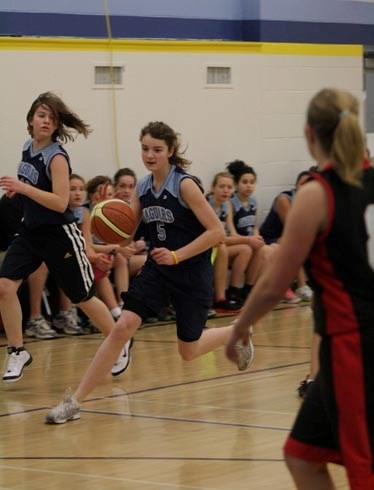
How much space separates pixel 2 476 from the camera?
517cm

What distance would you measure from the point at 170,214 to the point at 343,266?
10.1 ft

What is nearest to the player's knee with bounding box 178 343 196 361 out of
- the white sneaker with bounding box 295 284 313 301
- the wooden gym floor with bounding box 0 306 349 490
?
the wooden gym floor with bounding box 0 306 349 490

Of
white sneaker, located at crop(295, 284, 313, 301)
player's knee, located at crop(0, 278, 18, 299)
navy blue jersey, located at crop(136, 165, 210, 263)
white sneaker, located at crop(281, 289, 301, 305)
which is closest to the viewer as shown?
navy blue jersey, located at crop(136, 165, 210, 263)

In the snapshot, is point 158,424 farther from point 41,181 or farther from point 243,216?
point 243,216

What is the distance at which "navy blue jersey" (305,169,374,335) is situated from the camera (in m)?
3.31

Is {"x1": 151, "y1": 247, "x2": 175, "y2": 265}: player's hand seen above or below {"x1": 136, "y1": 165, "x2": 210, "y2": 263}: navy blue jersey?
below

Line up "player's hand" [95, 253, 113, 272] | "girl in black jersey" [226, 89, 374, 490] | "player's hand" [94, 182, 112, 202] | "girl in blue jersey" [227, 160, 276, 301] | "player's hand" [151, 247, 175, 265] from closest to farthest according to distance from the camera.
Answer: "girl in black jersey" [226, 89, 374, 490], "player's hand" [151, 247, 175, 265], "player's hand" [95, 253, 113, 272], "player's hand" [94, 182, 112, 202], "girl in blue jersey" [227, 160, 276, 301]

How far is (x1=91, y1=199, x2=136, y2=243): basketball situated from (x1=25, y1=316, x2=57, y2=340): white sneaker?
8.73ft

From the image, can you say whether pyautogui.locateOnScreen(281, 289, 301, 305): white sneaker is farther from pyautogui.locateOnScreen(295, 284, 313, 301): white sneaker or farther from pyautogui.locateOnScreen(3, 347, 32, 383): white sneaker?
pyautogui.locateOnScreen(3, 347, 32, 383): white sneaker

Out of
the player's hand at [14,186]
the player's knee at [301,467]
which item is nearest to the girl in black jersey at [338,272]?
the player's knee at [301,467]

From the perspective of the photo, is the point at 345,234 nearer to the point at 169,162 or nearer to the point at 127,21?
the point at 169,162

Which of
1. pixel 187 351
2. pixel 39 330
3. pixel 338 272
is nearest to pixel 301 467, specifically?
pixel 338 272

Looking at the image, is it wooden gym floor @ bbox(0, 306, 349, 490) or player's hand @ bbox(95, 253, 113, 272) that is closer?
wooden gym floor @ bbox(0, 306, 349, 490)

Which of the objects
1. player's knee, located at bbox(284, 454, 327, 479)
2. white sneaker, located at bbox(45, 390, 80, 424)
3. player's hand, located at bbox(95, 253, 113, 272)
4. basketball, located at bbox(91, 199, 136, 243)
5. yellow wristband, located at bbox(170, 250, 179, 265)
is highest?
basketball, located at bbox(91, 199, 136, 243)
